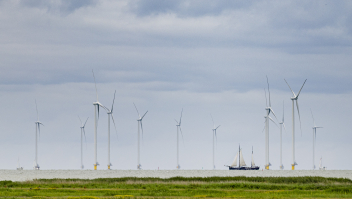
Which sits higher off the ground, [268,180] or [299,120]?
[299,120]

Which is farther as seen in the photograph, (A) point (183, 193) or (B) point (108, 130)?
(B) point (108, 130)

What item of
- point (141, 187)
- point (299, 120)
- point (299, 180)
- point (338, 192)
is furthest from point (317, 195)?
point (299, 120)

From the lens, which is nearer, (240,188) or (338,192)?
(338,192)

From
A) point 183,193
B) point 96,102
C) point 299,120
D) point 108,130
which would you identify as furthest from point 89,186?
point 108,130

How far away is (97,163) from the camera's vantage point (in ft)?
654

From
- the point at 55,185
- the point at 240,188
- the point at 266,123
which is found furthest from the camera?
the point at 266,123

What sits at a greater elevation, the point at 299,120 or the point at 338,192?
the point at 299,120

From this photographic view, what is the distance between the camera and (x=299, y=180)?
88812mm

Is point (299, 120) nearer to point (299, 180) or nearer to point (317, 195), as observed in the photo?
point (299, 180)

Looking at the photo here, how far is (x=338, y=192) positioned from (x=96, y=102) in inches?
4958

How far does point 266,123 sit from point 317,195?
138 meters

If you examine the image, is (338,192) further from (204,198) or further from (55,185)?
(55,185)

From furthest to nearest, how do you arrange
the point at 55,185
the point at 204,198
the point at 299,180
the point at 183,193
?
1. the point at 299,180
2. the point at 55,185
3. the point at 183,193
4. the point at 204,198

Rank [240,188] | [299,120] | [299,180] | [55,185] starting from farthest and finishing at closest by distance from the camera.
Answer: [299,120] < [299,180] < [55,185] < [240,188]
